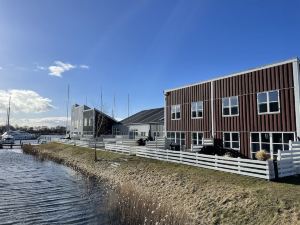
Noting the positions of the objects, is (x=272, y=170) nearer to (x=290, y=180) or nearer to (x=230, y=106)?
(x=290, y=180)

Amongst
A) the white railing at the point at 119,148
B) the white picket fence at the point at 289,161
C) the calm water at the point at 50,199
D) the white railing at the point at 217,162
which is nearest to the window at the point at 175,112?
the white railing at the point at 217,162

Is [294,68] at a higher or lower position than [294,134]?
higher

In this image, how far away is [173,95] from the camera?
112ft

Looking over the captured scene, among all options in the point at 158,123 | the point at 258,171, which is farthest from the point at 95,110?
the point at 258,171

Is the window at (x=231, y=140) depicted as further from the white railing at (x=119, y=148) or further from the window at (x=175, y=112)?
the white railing at (x=119, y=148)

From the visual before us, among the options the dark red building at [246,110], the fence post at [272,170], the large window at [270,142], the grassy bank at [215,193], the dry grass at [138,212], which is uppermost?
the dark red building at [246,110]

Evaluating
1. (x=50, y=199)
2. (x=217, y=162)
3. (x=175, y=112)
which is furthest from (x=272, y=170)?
(x=175, y=112)

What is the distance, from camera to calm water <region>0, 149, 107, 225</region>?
15.1 metres

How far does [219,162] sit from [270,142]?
508 cm

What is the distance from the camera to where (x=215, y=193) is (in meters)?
15.2

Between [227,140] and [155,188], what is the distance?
9.78 m

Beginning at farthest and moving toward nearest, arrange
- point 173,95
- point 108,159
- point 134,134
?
point 134,134 → point 173,95 → point 108,159

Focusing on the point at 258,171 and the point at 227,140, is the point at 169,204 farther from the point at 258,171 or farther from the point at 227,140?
the point at 227,140

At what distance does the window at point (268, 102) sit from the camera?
73.2ft
